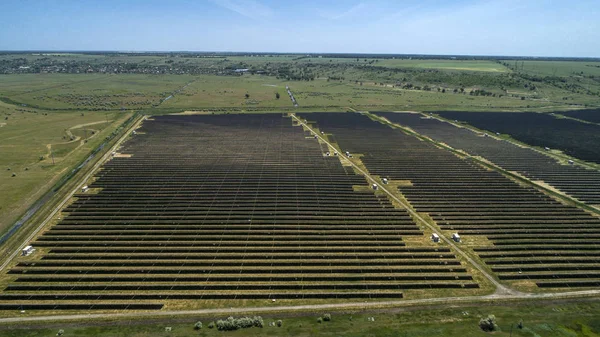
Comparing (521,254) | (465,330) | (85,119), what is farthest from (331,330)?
(85,119)

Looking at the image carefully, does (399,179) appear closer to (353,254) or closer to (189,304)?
(353,254)

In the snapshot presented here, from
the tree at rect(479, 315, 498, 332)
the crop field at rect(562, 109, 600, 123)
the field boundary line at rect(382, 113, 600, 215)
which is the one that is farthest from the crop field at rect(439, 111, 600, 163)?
the tree at rect(479, 315, 498, 332)

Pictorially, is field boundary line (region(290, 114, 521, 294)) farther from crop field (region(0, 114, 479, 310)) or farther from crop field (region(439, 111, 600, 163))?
crop field (region(439, 111, 600, 163))

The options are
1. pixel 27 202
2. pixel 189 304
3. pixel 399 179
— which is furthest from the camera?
pixel 399 179

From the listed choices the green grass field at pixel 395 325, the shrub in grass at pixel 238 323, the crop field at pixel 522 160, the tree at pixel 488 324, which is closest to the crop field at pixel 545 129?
the crop field at pixel 522 160

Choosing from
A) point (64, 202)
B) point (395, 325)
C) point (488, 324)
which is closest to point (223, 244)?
point (395, 325)

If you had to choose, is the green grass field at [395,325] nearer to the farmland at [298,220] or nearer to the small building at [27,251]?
the farmland at [298,220]
